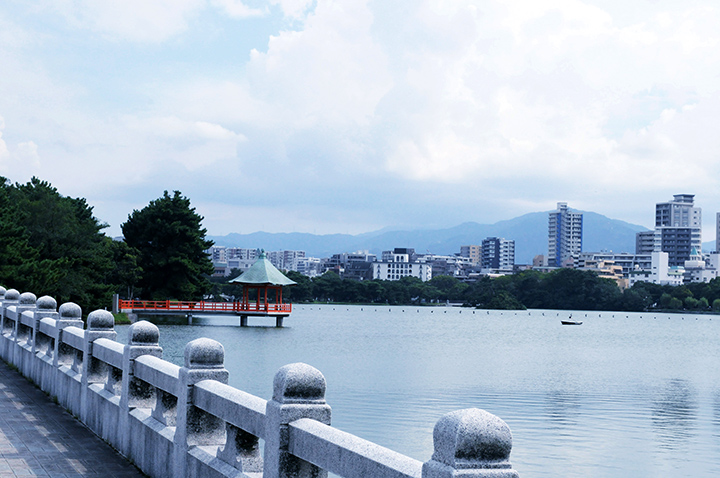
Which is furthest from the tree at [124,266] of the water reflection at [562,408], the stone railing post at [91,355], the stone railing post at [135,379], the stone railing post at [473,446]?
the stone railing post at [473,446]

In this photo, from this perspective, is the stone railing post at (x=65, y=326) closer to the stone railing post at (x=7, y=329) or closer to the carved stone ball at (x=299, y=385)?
the stone railing post at (x=7, y=329)

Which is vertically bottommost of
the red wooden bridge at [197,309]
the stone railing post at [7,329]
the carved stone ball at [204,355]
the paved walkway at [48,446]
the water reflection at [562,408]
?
the water reflection at [562,408]

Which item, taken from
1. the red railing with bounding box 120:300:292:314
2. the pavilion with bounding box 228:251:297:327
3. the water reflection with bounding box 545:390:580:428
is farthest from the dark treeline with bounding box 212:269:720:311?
the water reflection with bounding box 545:390:580:428

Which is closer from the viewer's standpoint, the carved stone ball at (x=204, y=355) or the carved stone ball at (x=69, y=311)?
the carved stone ball at (x=204, y=355)

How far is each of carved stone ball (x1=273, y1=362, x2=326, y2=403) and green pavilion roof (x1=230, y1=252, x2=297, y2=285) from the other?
58233mm

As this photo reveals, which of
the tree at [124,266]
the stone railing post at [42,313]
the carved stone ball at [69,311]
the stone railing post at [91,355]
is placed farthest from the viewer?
the tree at [124,266]

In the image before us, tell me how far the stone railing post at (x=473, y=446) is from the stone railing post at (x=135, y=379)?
5210 millimetres

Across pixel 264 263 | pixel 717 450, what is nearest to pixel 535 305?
pixel 264 263

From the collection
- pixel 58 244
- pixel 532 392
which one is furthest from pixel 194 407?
pixel 58 244

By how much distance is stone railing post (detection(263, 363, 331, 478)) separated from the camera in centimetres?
462

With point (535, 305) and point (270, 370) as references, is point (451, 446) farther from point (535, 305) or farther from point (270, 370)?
point (535, 305)

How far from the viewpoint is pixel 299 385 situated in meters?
4.64

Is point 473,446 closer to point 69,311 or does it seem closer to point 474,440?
A: point 474,440

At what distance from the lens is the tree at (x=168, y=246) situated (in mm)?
68500
